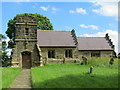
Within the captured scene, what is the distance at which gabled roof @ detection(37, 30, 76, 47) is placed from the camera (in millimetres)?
36531

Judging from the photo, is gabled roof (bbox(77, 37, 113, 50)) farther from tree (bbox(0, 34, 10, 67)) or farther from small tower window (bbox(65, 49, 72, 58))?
tree (bbox(0, 34, 10, 67))

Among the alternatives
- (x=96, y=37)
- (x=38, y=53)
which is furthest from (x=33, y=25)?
(x=96, y=37)

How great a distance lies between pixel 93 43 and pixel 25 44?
51.0 feet

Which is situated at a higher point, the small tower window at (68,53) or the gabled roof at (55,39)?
the gabled roof at (55,39)

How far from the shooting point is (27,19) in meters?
31.9

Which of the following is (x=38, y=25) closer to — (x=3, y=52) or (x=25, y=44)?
(x=3, y=52)

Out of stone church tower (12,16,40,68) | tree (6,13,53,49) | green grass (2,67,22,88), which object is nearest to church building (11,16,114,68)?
stone church tower (12,16,40,68)

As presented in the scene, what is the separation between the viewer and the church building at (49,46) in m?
31.3

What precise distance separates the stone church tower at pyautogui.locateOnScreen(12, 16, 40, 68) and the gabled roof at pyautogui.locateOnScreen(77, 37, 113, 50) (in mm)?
10650

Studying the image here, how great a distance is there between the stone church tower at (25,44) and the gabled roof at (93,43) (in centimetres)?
1065

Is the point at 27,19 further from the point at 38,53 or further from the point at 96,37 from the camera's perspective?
the point at 96,37

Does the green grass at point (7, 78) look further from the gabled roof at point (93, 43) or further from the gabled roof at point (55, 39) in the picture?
the gabled roof at point (93, 43)

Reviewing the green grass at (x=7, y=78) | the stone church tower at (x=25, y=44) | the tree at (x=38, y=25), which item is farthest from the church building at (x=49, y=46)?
the tree at (x=38, y=25)

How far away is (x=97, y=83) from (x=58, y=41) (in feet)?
82.1
